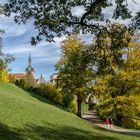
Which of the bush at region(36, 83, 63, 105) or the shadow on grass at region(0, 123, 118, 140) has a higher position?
A: the bush at region(36, 83, 63, 105)

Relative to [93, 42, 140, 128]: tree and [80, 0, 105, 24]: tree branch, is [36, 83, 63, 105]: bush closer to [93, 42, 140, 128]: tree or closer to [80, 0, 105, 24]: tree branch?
[93, 42, 140, 128]: tree

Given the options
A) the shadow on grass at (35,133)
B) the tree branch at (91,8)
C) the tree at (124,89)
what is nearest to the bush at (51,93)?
the tree at (124,89)

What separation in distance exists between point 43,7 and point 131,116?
3992 centimetres

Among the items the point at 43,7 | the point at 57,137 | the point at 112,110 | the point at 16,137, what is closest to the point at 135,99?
the point at 112,110

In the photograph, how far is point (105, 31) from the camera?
17.6 meters

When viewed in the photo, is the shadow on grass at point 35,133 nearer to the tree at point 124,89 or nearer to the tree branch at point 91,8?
the tree branch at point 91,8

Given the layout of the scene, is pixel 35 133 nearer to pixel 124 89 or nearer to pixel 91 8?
pixel 91 8

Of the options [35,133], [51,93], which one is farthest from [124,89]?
[35,133]

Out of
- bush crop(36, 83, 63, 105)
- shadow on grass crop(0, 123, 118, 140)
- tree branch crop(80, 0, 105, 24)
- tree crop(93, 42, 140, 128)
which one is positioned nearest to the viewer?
tree branch crop(80, 0, 105, 24)

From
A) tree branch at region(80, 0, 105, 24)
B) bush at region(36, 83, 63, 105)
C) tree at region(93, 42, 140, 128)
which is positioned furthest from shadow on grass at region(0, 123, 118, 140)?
bush at region(36, 83, 63, 105)

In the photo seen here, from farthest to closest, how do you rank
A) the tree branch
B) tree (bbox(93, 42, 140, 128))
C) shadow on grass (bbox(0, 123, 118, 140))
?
tree (bbox(93, 42, 140, 128))
shadow on grass (bbox(0, 123, 118, 140))
the tree branch

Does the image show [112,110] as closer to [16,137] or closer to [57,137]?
[57,137]

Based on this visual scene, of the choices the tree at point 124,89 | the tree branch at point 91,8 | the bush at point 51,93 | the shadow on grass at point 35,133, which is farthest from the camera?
the bush at point 51,93

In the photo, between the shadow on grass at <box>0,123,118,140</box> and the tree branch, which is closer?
the tree branch
